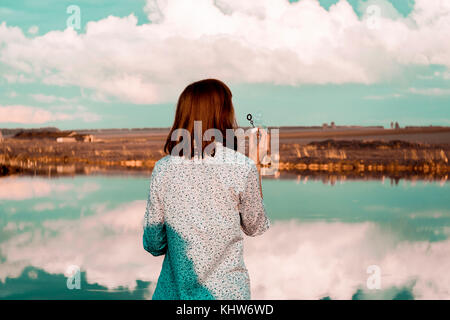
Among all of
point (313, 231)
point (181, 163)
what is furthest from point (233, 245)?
point (313, 231)

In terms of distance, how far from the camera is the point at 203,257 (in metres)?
2.09

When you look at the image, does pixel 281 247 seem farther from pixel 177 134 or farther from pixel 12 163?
pixel 12 163

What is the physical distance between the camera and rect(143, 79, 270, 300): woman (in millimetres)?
1990

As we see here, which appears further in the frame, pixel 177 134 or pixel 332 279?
pixel 332 279

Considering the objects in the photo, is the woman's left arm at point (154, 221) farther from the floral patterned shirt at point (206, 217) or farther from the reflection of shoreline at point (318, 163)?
the reflection of shoreline at point (318, 163)

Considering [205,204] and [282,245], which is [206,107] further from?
[282,245]

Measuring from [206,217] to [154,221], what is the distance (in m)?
0.20

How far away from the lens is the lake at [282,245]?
533 cm

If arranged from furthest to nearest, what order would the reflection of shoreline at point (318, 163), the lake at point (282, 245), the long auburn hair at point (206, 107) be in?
the reflection of shoreline at point (318, 163)
the lake at point (282, 245)
the long auburn hair at point (206, 107)

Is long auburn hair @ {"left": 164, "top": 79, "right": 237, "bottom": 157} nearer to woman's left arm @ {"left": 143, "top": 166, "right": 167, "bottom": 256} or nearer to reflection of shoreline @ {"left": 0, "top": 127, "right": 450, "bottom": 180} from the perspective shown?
woman's left arm @ {"left": 143, "top": 166, "right": 167, "bottom": 256}

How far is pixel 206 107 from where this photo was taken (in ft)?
6.45

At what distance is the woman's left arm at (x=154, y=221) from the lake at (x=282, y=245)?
9.70 feet

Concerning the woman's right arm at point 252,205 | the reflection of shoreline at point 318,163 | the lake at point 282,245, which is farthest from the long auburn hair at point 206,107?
the reflection of shoreline at point 318,163
